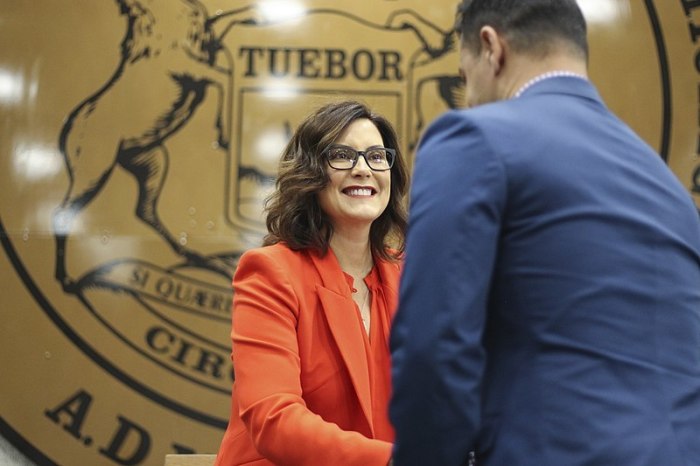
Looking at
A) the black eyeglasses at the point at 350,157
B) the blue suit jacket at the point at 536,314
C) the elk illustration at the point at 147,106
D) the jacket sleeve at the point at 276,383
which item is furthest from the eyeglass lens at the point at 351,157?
the elk illustration at the point at 147,106

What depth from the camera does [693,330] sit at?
118cm

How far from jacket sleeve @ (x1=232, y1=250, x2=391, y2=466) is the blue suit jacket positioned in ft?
1.70

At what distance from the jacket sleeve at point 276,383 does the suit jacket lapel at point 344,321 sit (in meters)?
0.08

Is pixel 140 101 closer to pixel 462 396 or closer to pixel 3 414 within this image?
pixel 3 414

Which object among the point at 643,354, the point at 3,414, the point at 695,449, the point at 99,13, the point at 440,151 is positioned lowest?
the point at 3,414

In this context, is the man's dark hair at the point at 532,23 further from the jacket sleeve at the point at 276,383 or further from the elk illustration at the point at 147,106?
the elk illustration at the point at 147,106

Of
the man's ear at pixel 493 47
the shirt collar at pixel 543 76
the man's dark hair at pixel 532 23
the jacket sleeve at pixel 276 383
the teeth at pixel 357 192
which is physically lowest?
the jacket sleeve at pixel 276 383

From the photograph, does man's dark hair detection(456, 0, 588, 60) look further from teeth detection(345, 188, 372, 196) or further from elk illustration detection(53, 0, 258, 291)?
elk illustration detection(53, 0, 258, 291)

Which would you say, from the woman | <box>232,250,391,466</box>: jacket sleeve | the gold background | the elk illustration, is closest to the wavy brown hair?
the woman

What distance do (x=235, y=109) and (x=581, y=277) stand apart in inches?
97.1

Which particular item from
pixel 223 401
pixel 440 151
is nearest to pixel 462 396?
pixel 440 151

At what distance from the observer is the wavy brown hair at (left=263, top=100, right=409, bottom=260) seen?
2.05 metres

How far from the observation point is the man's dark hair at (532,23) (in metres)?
1.28

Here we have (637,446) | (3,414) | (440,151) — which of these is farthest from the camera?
(3,414)
